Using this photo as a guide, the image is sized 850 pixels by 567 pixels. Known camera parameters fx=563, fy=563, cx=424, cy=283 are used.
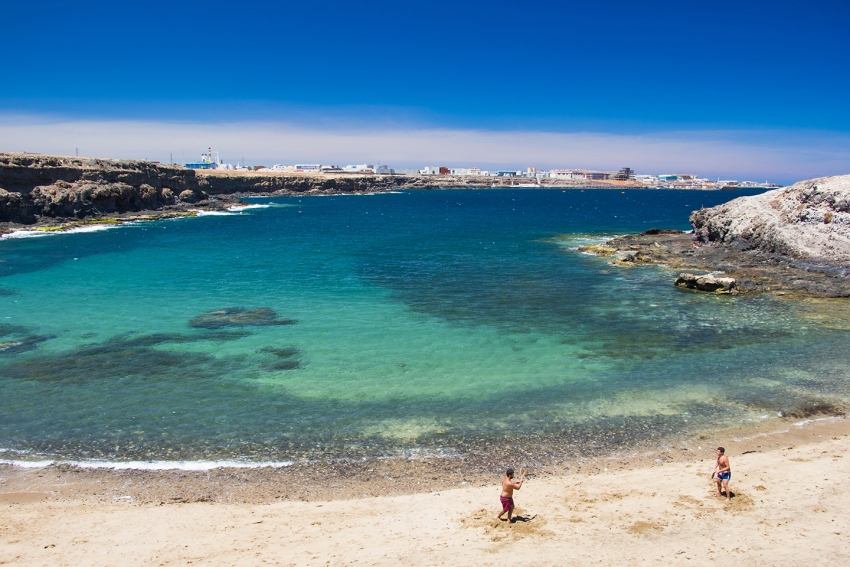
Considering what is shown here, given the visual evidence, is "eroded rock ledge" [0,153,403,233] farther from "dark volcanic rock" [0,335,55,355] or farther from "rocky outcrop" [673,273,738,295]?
"rocky outcrop" [673,273,738,295]

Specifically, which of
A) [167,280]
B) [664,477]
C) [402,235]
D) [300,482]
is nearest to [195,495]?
[300,482]

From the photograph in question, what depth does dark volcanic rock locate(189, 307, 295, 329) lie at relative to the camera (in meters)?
29.2

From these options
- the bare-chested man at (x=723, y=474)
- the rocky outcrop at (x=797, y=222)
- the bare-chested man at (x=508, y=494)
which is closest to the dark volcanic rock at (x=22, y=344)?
the bare-chested man at (x=508, y=494)

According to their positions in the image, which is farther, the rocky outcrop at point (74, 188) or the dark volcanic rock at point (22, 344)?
the rocky outcrop at point (74, 188)

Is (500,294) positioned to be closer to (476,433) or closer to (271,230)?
(476,433)

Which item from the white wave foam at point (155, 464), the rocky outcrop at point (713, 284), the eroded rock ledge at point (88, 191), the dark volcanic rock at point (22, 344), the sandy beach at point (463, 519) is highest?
the eroded rock ledge at point (88, 191)

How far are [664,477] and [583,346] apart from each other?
1139 centimetres

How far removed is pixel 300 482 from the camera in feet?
48.8

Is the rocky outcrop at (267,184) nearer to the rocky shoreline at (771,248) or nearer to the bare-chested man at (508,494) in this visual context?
the rocky shoreline at (771,248)

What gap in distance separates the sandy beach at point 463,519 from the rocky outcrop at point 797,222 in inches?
1323

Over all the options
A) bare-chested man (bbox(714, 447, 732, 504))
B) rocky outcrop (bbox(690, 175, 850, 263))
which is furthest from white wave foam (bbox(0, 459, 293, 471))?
rocky outcrop (bbox(690, 175, 850, 263))

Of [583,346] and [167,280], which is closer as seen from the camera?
[583,346]

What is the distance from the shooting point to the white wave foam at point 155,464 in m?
15.5

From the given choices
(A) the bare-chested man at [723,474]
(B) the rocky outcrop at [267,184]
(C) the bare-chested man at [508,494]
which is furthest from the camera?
(B) the rocky outcrop at [267,184]
